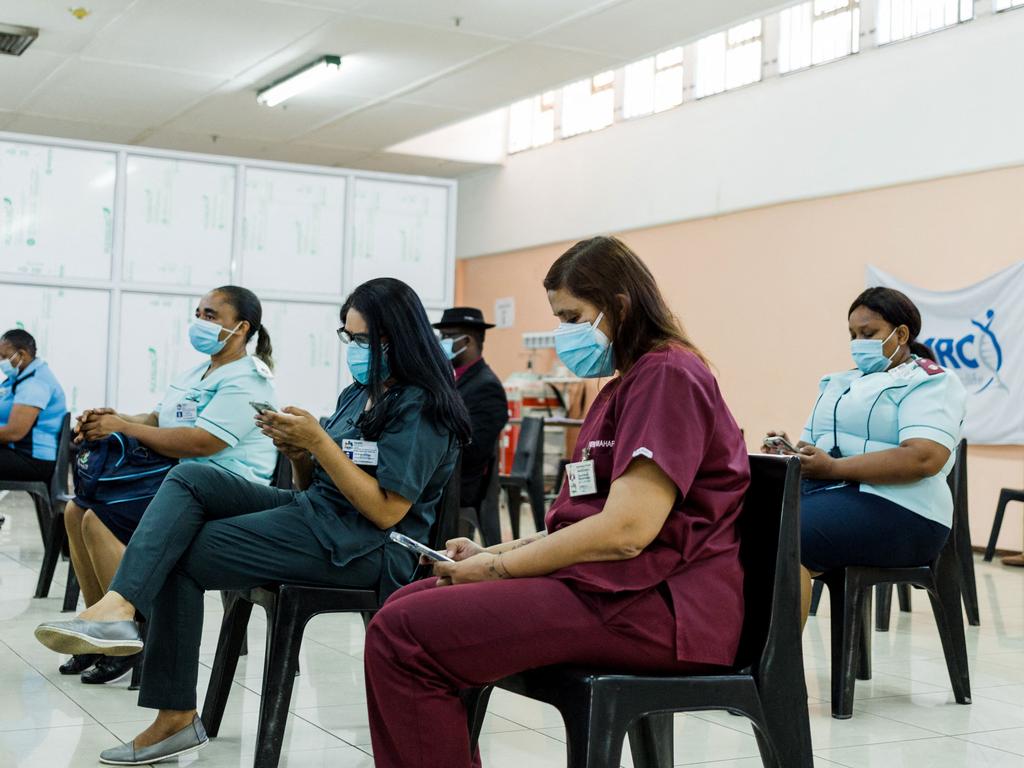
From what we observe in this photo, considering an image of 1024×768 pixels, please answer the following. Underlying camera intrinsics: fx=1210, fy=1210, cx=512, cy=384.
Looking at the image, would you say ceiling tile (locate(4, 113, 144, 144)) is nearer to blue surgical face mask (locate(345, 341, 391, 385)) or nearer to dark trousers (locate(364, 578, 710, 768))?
blue surgical face mask (locate(345, 341, 391, 385))

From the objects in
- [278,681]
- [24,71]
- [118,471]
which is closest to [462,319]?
[118,471]

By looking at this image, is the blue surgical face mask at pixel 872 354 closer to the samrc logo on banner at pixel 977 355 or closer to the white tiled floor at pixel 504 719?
the white tiled floor at pixel 504 719

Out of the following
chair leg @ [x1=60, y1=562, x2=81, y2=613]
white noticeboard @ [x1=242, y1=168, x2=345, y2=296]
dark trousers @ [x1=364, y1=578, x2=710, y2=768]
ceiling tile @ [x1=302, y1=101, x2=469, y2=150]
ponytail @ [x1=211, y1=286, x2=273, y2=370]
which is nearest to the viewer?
dark trousers @ [x1=364, y1=578, x2=710, y2=768]

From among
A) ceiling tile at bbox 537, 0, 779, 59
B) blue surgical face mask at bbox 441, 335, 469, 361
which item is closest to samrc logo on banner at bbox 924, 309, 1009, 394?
ceiling tile at bbox 537, 0, 779, 59

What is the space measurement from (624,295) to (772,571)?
48 cm

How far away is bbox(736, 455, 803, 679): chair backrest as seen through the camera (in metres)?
1.83

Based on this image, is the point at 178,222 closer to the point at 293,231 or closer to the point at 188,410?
the point at 293,231

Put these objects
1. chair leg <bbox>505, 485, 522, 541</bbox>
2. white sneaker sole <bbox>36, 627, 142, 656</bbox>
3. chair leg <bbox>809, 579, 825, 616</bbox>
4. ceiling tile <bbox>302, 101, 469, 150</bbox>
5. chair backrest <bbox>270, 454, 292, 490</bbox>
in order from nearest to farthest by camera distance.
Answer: white sneaker sole <bbox>36, 627, 142, 656</bbox>, chair backrest <bbox>270, 454, 292, 490</bbox>, chair leg <bbox>809, 579, 825, 616</bbox>, chair leg <bbox>505, 485, 522, 541</bbox>, ceiling tile <bbox>302, 101, 469, 150</bbox>

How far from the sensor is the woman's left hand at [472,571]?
1.81m

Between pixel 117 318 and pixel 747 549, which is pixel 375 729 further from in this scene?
pixel 117 318

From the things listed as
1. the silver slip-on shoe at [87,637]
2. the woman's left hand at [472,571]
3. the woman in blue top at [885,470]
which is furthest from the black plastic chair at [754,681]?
the woman in blue top at [885,470]

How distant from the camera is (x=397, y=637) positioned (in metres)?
1.72

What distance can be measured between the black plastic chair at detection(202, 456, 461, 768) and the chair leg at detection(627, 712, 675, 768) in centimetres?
68

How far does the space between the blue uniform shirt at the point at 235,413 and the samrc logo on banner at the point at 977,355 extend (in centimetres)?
466
